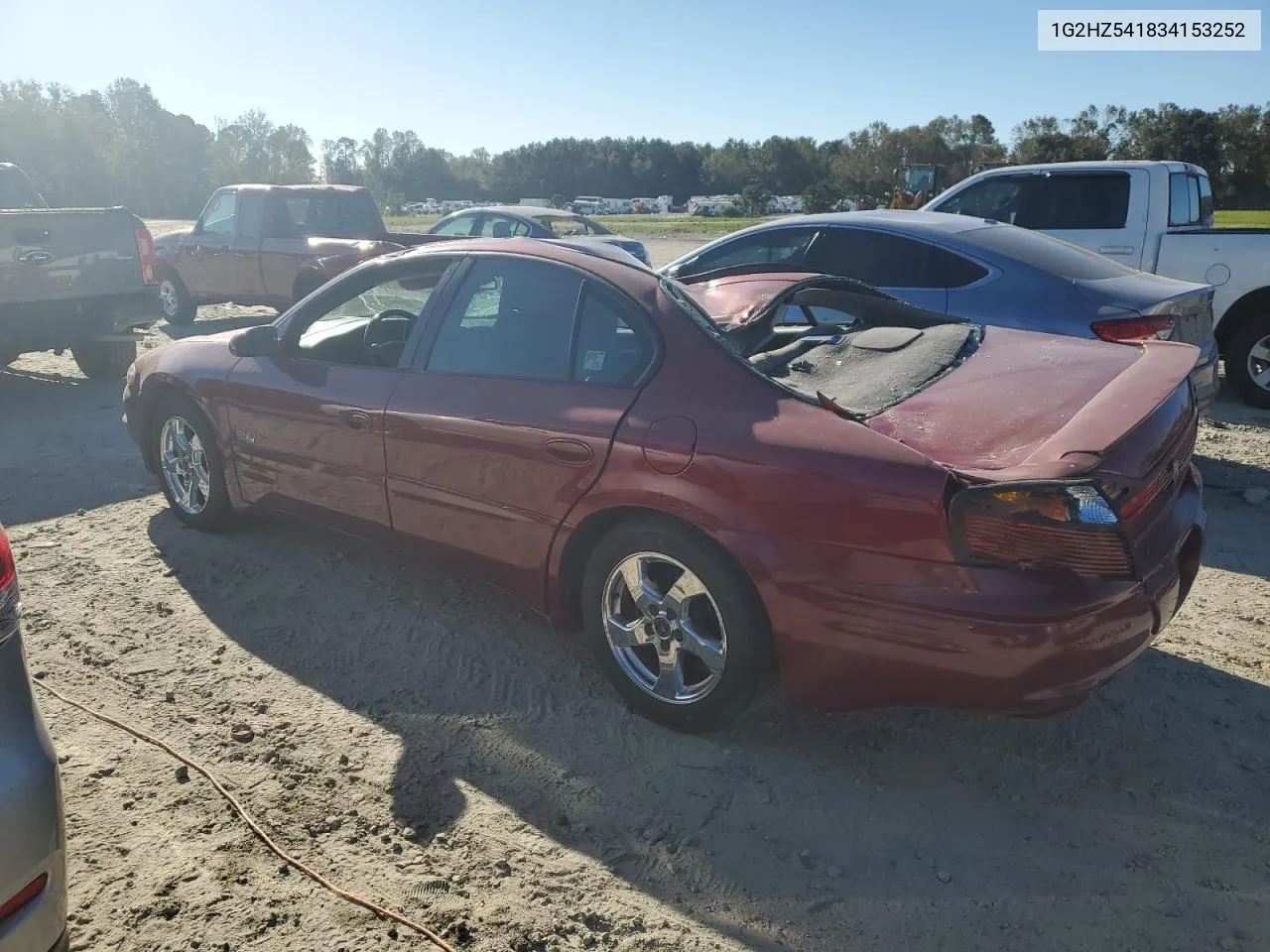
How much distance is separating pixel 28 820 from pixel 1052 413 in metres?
2.87

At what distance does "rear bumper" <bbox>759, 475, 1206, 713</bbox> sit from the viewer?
8.54 ft

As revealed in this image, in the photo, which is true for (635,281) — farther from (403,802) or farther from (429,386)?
(403,802)

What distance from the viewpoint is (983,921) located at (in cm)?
249

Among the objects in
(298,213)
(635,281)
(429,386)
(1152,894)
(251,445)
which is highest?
(298,213)

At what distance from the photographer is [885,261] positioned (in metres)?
6.27

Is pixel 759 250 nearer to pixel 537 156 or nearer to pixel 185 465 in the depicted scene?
pixel 185 465

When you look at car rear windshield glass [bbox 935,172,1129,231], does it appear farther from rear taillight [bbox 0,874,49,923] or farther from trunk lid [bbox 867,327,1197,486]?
rear taillight [bbox 0,874,49,923]

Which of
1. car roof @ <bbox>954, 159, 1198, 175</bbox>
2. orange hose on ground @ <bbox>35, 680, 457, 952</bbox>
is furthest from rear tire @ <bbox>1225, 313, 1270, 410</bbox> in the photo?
orange hose on ground @ <bbox>35, 680, 457, 952</bbox>

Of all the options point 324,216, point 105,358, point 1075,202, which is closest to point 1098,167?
point 1075,202

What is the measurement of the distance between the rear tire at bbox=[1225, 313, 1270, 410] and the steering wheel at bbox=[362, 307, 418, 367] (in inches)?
279

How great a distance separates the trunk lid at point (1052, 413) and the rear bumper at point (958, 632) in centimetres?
30

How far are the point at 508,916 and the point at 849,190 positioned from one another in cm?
6204

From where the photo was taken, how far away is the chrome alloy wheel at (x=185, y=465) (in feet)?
16.5

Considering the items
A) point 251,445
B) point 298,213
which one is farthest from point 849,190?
point 251,445
